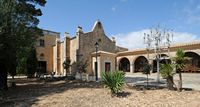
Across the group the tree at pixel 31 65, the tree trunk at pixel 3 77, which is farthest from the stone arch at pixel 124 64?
the tree trunk at pixel 3 77

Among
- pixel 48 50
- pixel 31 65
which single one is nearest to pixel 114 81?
pixel 31 65

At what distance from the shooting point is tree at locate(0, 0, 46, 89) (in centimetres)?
1501

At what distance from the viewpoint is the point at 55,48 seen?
4194 centimetres

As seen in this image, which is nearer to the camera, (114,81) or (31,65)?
(114,81)

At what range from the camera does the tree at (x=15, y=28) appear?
49.2 ft

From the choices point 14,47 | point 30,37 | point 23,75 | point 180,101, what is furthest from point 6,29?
point 23,75

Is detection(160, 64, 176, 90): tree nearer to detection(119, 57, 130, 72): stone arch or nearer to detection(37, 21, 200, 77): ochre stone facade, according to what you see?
→ detection(37, 21, 200, 77): ochre stone facade

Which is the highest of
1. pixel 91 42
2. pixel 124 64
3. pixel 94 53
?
pixel 91 42

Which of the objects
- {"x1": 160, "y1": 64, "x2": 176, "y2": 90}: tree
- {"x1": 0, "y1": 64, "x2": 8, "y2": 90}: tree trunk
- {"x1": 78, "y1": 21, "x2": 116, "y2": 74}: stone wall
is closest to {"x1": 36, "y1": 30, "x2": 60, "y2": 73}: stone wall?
{"x1": 78, "y1": 21, "x2": 116, "y2": 74}: stone wall

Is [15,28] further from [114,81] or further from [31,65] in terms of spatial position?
[31,65]

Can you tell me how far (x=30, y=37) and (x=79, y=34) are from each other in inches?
635

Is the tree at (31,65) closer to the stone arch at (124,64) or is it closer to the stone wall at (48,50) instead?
the stone wall at (48,50)

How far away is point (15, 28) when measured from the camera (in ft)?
52.4

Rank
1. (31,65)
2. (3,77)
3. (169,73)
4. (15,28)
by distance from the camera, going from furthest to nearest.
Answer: (31,65), (3,77), (15,28), (169,73)
